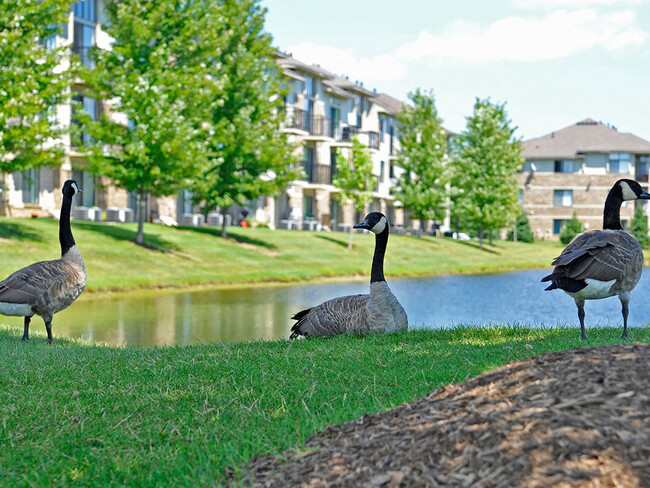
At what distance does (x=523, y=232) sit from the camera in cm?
8912

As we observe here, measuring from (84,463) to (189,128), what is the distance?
101 ft

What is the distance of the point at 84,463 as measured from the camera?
542 cm

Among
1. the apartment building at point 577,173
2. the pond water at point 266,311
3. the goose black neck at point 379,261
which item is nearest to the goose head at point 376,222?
the goose black neck at point 379,261

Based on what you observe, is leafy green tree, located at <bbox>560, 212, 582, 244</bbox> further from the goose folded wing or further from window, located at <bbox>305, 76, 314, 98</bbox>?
the goose folded wing

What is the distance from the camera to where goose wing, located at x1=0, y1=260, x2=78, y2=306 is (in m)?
11.3

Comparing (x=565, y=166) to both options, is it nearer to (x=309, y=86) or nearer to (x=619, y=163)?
(x=619, y=163)

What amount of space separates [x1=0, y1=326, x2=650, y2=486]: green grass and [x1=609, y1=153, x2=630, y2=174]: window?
90158mm

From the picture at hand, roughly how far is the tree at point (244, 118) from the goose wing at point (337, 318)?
30736 mm

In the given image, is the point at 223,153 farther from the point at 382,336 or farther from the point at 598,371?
the point at 598,371

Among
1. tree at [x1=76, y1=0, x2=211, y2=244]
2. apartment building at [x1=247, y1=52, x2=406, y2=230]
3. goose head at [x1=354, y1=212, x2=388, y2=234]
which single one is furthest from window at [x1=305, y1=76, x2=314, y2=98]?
goose head at [x1=354, y1=212, x2=388, y2=234]

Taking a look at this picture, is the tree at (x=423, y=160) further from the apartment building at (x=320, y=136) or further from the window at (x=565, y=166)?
the window at (x=565, y=166)

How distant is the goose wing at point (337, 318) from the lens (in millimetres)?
10750

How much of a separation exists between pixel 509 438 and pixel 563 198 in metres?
96.2

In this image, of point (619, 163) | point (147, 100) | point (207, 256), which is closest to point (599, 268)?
point (147, 100)
